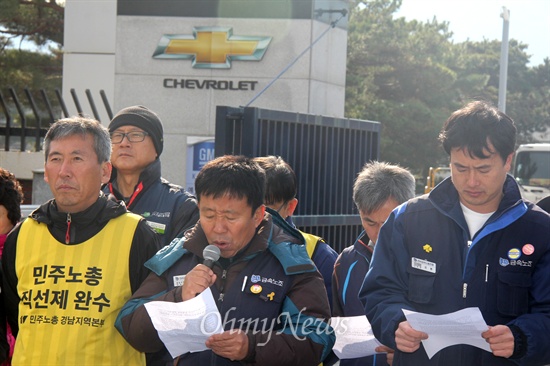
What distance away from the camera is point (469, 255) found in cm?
376

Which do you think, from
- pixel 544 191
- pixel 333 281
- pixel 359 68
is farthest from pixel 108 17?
pixel 359 68

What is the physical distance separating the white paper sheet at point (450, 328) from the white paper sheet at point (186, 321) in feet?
2.43

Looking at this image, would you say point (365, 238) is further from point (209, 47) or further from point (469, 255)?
point (209, 47)

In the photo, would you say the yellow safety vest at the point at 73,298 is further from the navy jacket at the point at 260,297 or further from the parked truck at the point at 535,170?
the parked truck at the point at 535,170

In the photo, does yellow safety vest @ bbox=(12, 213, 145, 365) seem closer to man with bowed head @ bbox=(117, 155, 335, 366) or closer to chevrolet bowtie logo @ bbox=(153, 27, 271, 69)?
man with bowed head @ bbox=(117, 155, 335, 366)

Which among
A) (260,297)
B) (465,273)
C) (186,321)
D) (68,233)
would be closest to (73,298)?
A: (68,233)

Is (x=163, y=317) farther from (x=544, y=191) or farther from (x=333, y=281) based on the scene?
(x=544, y=191)

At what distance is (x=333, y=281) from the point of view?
493 centimetres

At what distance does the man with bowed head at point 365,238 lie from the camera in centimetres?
479

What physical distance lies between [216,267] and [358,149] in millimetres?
5916

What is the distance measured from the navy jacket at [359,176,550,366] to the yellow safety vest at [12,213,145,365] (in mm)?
1074

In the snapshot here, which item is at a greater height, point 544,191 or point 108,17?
point 108,17

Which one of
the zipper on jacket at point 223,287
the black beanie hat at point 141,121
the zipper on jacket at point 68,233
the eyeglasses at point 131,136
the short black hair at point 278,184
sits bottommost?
the zipper on jacket at point 223,287

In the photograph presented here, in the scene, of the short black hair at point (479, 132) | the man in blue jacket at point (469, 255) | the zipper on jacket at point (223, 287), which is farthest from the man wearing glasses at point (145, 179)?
the short black hair at point (479, 132)
